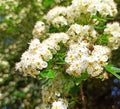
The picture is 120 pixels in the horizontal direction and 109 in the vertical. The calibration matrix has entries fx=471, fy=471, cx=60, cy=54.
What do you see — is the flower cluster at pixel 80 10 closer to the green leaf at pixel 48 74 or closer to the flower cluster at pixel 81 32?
the flower cluster at pixel 81 32

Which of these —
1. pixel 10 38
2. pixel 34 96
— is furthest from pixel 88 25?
pixel 10 38

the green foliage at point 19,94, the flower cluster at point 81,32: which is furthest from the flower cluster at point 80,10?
the green foliage at point 19,94

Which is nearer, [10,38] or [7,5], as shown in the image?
[7,5]

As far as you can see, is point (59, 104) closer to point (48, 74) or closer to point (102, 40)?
point (48, 74)

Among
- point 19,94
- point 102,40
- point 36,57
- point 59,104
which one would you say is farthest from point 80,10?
point 19,94

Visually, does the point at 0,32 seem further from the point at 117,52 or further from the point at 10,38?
the point at 117,52

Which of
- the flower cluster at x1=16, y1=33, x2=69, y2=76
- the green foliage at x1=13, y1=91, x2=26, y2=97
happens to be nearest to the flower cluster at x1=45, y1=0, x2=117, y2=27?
Answer: the flower cluster at x1=16, y1=33, x2=69, y2=76
